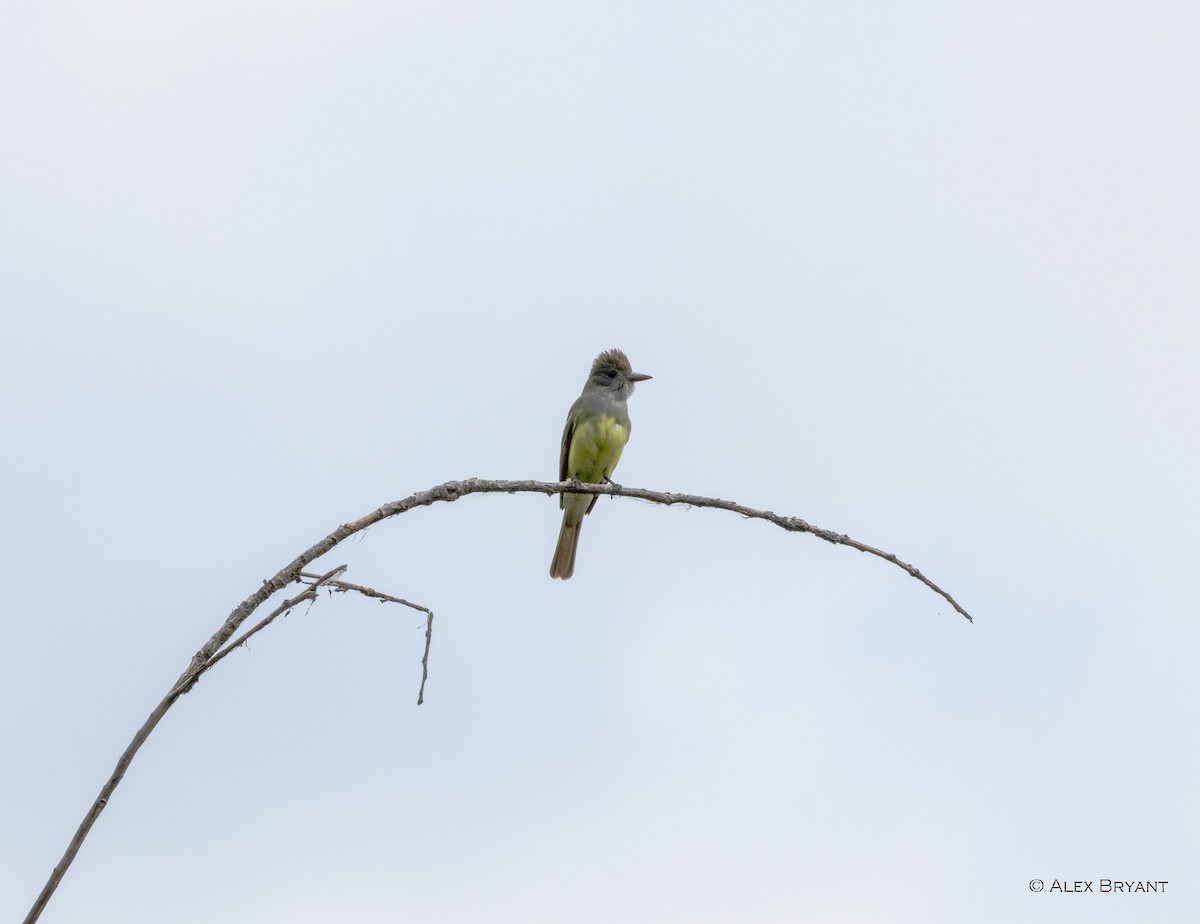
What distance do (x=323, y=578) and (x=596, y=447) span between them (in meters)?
8.05

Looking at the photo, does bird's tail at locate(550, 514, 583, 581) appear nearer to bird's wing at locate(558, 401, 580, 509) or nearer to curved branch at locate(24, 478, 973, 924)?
bird's wing at locate(558, 401, 580, 509)

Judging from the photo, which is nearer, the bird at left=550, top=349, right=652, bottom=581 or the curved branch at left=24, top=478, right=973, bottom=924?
the curved branch at left=24, top=478, right=973, bottom=924

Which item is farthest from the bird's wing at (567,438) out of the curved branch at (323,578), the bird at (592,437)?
the curved branch at (323,578)

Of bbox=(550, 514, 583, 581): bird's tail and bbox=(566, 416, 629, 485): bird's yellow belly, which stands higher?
bbox=(566, 416, 629, 485): bird's yellow belly

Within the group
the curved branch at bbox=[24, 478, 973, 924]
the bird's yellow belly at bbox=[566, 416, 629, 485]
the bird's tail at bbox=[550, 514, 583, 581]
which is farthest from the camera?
the bird's tail at bbox=[550, 514, 583, 581]

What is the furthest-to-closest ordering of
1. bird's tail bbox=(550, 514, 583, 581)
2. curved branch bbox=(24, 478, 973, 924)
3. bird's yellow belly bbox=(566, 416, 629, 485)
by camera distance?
bird's tail bbox=(550, 514, 583, 581), bird's yellow belly bbox=(566, 416, 629, 485), curved branch bbox=(24, 478, 973, 924)

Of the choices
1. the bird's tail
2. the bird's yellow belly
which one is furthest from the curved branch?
the bird's tail

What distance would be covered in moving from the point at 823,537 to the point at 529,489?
3.25 feet

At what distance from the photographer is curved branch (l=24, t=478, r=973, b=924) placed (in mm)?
2223

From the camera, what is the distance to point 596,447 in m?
11.0

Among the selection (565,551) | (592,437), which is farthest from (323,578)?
(565,551)

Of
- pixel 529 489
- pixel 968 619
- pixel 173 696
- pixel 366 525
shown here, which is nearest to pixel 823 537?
pixel 968 619

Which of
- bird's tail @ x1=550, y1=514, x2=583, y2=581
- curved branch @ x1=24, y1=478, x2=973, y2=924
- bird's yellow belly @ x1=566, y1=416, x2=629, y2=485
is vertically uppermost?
bird's yellow belly @ x1=566, y1=416, x2=629, y2=485

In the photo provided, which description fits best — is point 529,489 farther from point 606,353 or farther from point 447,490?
point 606,353
